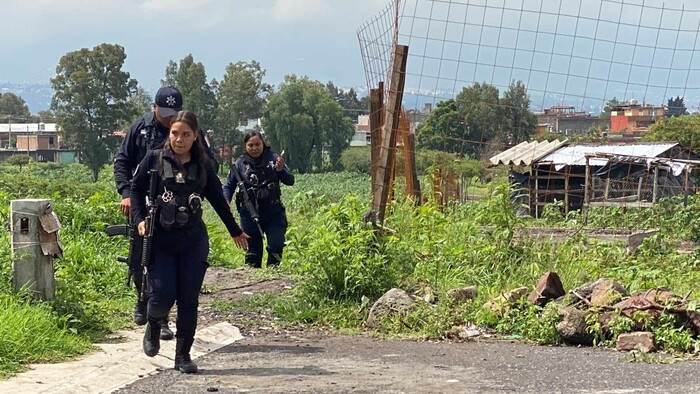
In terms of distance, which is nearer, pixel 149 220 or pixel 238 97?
pixel 149 220

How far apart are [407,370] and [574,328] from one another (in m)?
1.57

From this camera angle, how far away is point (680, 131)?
3456 cm

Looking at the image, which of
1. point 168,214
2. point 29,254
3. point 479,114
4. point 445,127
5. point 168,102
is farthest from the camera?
point 479,114

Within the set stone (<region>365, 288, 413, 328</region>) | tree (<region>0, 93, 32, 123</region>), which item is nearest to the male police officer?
stone (<region>365, 288, 413, 328</region>)

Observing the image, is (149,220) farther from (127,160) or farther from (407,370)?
(407,370)

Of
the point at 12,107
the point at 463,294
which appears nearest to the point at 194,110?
the point at 463,294

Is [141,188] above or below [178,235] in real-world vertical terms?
above

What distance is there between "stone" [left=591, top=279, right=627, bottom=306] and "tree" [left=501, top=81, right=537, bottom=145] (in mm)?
2897

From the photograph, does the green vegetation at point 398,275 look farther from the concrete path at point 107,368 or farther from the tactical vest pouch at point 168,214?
the tactical vest pouch at point 168,214

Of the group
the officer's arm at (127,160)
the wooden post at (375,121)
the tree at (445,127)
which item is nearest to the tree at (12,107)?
the tree at (445,127)

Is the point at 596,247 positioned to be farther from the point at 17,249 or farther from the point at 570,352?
the point at 17,249

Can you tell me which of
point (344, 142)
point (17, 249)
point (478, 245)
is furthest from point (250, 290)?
point (344, 142)

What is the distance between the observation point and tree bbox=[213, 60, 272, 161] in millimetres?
83188

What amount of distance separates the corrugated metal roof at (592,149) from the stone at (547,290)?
19916 millimetres
